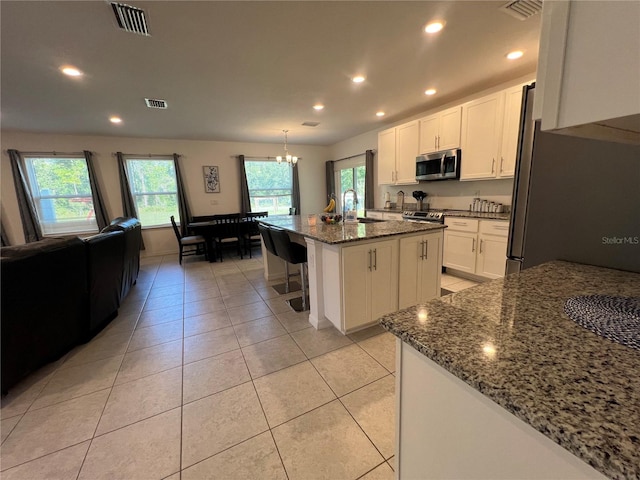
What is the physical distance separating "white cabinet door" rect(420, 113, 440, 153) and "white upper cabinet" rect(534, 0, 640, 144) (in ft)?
12.9

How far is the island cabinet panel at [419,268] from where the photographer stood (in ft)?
7.80

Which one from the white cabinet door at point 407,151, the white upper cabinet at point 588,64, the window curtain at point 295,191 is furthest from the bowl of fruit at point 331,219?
the window curtain at point 295,191

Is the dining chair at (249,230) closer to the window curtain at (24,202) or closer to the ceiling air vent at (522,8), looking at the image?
the window curtain at (24,202)

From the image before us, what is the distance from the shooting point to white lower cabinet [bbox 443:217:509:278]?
3.05m

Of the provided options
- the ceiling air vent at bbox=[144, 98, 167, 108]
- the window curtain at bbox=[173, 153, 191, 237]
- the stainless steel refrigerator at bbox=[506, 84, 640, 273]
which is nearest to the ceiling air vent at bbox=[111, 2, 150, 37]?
the ceiling air vent at bbox=[144, 98, 167, 108]

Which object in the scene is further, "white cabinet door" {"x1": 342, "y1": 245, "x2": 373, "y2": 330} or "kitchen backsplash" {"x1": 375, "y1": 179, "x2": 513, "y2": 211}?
"kitchen backsplash" {"x1": 375, "y1": 179, "x2": 513, "y2": 211}

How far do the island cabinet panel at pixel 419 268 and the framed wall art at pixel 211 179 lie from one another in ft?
16.8

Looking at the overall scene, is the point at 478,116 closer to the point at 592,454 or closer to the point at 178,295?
the point at 592,454

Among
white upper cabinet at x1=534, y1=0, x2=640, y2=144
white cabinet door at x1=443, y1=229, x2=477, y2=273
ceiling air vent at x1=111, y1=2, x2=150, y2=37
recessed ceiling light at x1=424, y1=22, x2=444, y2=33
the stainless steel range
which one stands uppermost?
recessed ceiling light at x1=424, y1=22, x2=444, y2=33

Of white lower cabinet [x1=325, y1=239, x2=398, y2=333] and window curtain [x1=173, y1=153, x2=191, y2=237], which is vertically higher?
window curtain [x1=173, y1=153, x2=191, y2=237]

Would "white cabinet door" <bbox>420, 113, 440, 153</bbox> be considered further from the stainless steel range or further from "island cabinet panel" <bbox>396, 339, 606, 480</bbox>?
"island cabinet panel" <bbox>396, 339, 606, 480</bbox>

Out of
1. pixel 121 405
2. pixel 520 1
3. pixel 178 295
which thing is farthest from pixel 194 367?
pixel 520 1

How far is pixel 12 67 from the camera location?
244cm

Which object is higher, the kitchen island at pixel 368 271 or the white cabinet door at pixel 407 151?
the white cabinet door at pixel 407 151
